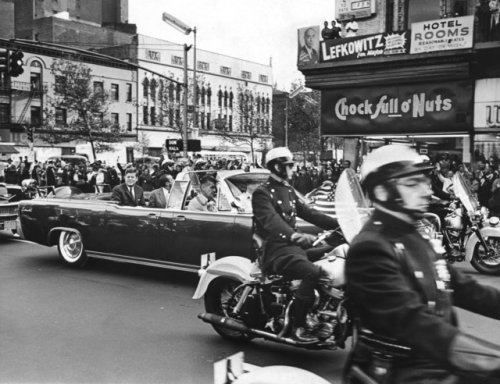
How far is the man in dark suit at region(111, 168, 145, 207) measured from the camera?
8.92 meters

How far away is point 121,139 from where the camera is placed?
191 feet

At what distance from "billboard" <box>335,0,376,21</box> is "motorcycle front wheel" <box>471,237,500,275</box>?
48.1 ft

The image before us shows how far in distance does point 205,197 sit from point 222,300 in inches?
100

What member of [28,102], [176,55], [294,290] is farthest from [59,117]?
[294,290]

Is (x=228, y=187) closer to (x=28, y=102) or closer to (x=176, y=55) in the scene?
(x=28, y=102)

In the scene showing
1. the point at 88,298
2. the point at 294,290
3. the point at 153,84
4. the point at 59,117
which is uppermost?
the point at 153,84

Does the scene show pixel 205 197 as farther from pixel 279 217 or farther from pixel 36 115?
pixel 36 115

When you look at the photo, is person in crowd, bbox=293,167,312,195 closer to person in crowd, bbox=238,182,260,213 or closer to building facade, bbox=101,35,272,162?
person in crowd, bbox=238,182,260,213

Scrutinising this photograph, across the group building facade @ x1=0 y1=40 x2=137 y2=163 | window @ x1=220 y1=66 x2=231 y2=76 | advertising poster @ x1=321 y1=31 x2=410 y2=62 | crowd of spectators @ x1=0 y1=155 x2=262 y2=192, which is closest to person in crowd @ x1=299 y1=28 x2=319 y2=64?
advertising poster @ x1=321 y1=31 x2=410 y2=62

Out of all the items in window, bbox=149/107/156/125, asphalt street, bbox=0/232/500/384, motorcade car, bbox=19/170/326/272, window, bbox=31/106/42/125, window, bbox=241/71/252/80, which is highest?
window, bbox=241/71/252/80

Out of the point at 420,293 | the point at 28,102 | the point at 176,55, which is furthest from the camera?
the point at 176,55

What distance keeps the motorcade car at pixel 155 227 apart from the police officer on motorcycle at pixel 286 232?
Answer: 2.06 m

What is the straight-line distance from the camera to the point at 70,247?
9523 millimetres

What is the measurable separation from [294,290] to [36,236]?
6.27 meters
